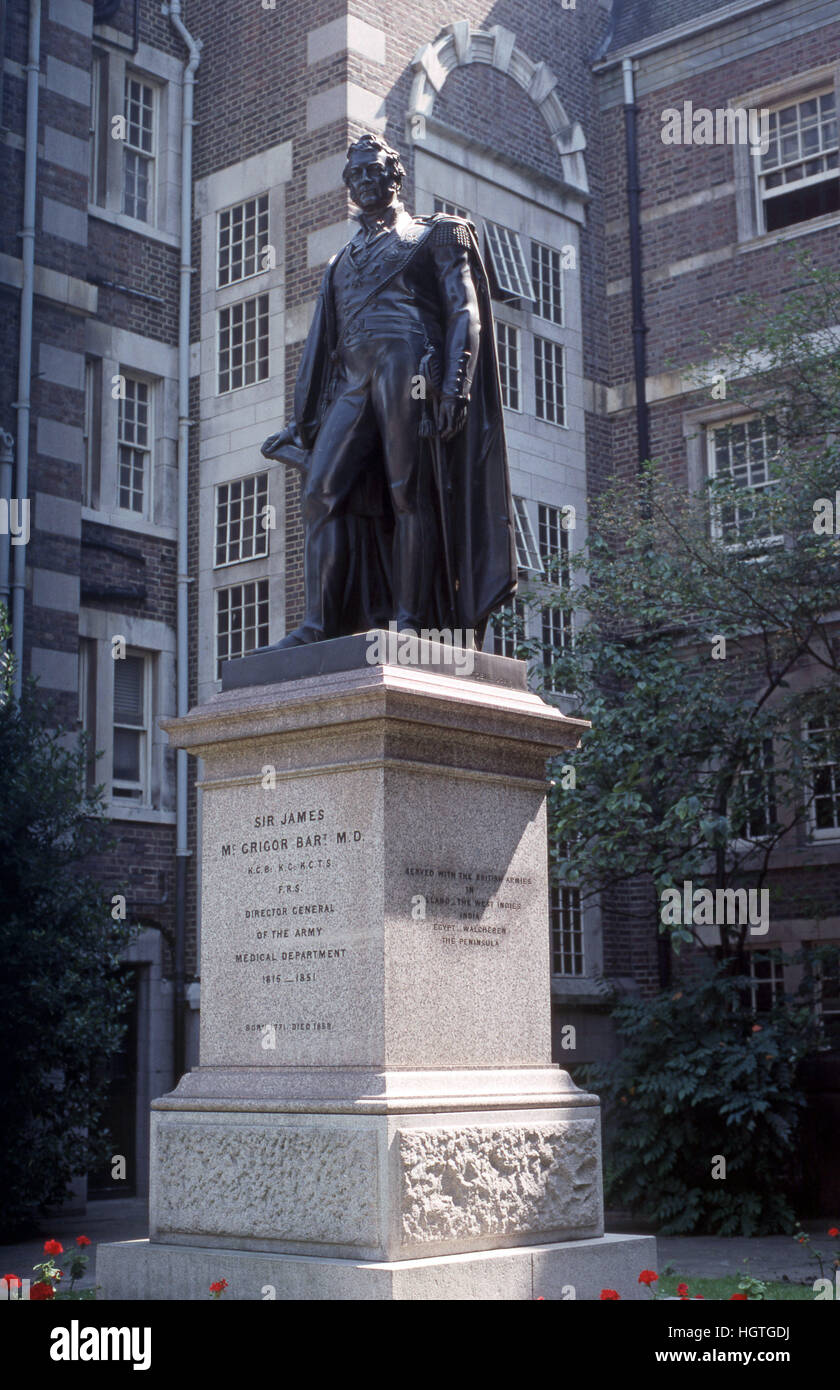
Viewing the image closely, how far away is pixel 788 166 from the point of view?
24641 mm

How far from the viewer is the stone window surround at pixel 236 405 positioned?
22328mm

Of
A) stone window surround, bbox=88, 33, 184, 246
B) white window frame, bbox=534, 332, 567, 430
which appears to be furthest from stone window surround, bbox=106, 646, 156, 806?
white window frame, bbox=534, 332, 567, 430

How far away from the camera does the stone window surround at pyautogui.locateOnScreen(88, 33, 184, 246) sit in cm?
2333

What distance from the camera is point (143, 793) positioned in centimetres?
2266

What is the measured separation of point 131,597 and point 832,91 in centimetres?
1241

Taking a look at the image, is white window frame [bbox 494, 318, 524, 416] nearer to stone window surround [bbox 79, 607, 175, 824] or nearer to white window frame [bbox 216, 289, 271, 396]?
white window frame [bbox 216, 289, 271, 396]

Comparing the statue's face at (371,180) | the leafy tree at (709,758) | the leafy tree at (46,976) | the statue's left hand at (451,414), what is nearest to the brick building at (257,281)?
the leafy tree at (709,758)

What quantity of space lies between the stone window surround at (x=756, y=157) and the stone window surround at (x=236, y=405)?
22.3 feet

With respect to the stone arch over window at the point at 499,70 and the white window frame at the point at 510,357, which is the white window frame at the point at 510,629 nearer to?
the white window frame at the point at 510,357

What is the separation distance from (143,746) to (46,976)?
21.2ft

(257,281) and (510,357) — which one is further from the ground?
(257,281)

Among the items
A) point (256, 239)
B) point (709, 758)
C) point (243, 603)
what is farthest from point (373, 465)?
point (256, 239)

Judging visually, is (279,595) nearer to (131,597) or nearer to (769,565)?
(131,597)

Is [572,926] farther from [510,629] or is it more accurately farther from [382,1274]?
[382,1274]
